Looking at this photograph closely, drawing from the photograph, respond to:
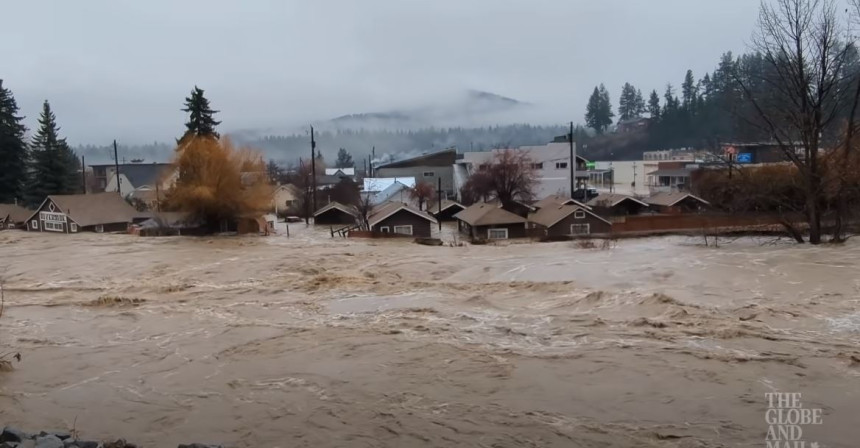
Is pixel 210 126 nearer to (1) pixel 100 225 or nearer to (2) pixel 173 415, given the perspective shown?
(1) pixel 100 225

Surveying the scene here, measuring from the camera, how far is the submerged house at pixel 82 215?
118 feet

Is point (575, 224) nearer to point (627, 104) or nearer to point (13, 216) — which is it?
point (13, 216)

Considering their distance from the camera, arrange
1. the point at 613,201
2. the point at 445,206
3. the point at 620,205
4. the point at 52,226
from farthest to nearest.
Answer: the point at 445,206 → the point at 620,205 → the point at 613,201 → the point at 52,226

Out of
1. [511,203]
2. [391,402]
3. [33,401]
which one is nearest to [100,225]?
[511,203]

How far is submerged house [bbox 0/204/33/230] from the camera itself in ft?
132

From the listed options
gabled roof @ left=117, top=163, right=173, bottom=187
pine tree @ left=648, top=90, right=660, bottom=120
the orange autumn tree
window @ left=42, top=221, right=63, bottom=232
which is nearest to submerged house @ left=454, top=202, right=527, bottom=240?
the orange autumn tree

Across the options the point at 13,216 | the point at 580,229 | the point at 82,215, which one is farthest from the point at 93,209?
the point at 580,229

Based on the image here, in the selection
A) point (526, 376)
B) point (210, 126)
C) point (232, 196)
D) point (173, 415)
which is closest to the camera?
point (173, 415)

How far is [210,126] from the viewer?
42.2 metres

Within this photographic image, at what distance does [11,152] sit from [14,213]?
6976 mm

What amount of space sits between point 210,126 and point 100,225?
9.54 metres

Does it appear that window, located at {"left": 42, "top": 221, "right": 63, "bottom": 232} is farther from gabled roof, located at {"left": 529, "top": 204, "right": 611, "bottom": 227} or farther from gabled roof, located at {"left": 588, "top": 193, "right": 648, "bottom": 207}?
gabled roof, located at {"left": 588, "top": 193, "right": 648, "bottom": 207}

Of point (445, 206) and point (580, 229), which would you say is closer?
point (580, 229)

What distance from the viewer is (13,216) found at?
40.6 m
